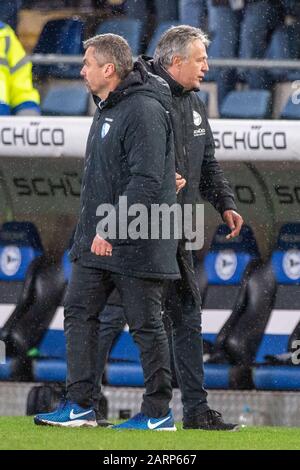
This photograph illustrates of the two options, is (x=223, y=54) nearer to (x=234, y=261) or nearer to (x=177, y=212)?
(x=234, y=261)

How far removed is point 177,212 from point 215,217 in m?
1.91

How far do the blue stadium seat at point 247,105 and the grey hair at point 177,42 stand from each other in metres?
1.68

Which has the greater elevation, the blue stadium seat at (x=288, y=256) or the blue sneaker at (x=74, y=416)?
the blue stadium seat at (x=288, y=256)

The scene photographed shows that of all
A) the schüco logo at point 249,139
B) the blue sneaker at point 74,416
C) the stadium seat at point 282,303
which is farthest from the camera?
the stadium seat at point 282,303

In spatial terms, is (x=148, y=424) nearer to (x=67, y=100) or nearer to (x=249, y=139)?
(x=249, y=139)

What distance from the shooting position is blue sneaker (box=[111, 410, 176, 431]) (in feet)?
21.0

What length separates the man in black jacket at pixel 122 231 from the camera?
6195 millimetres

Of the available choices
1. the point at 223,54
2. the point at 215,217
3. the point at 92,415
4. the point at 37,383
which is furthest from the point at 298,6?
the point at 92,415

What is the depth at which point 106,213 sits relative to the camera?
629cm

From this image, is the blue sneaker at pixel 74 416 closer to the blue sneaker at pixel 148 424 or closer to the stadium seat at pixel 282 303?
the blue sneaker at pixel 148 424

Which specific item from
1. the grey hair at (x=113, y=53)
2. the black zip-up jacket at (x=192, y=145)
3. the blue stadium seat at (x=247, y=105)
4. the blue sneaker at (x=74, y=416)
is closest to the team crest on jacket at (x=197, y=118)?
the black zip-up jacket at (x=192, y=145)

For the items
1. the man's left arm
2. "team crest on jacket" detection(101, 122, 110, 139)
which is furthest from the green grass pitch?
"team crest on jacket" detection(101, 122, 110, 139)

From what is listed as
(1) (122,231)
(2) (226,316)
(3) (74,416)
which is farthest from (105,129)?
(2) (226,316)

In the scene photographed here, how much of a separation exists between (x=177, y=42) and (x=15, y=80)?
192cm
